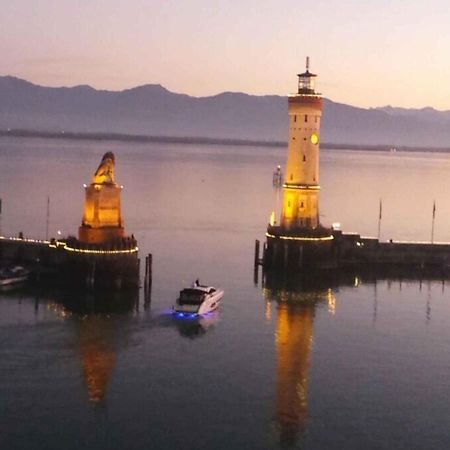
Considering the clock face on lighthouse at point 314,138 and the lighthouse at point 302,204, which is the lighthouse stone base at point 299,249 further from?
the clock face on lighthouse at point 314,138

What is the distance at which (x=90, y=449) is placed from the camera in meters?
22.0

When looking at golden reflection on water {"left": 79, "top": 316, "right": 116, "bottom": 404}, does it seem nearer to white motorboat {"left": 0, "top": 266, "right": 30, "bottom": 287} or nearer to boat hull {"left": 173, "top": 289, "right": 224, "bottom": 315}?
boat hull {"left": 173, "top": 289, "right": 224, "bottom": 315}

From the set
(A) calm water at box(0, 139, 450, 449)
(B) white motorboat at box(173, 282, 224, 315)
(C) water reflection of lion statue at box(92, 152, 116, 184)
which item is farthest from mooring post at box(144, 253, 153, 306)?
(C) water reflection of lion statue at box(92, 152, 116, 184)

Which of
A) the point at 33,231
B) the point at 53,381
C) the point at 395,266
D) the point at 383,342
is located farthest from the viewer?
the point at 33,231

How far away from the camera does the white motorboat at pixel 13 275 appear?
127 feet

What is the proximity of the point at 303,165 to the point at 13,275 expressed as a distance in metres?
15.6

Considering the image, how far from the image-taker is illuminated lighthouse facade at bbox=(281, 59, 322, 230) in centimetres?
4688

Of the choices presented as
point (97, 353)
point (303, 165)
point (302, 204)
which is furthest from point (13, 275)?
point (303, 165)

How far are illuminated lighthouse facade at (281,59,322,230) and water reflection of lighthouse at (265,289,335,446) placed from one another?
5.96 metres

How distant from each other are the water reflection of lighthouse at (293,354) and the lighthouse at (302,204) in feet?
15.7

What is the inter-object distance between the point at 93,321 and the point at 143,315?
2.09m

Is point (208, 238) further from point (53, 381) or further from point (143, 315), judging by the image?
point (53, 381)

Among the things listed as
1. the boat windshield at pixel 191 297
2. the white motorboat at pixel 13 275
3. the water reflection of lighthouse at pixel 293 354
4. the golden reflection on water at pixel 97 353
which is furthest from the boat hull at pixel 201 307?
the white motorboat at pixel 13 275

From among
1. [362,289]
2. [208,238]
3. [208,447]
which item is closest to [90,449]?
[208,447]
